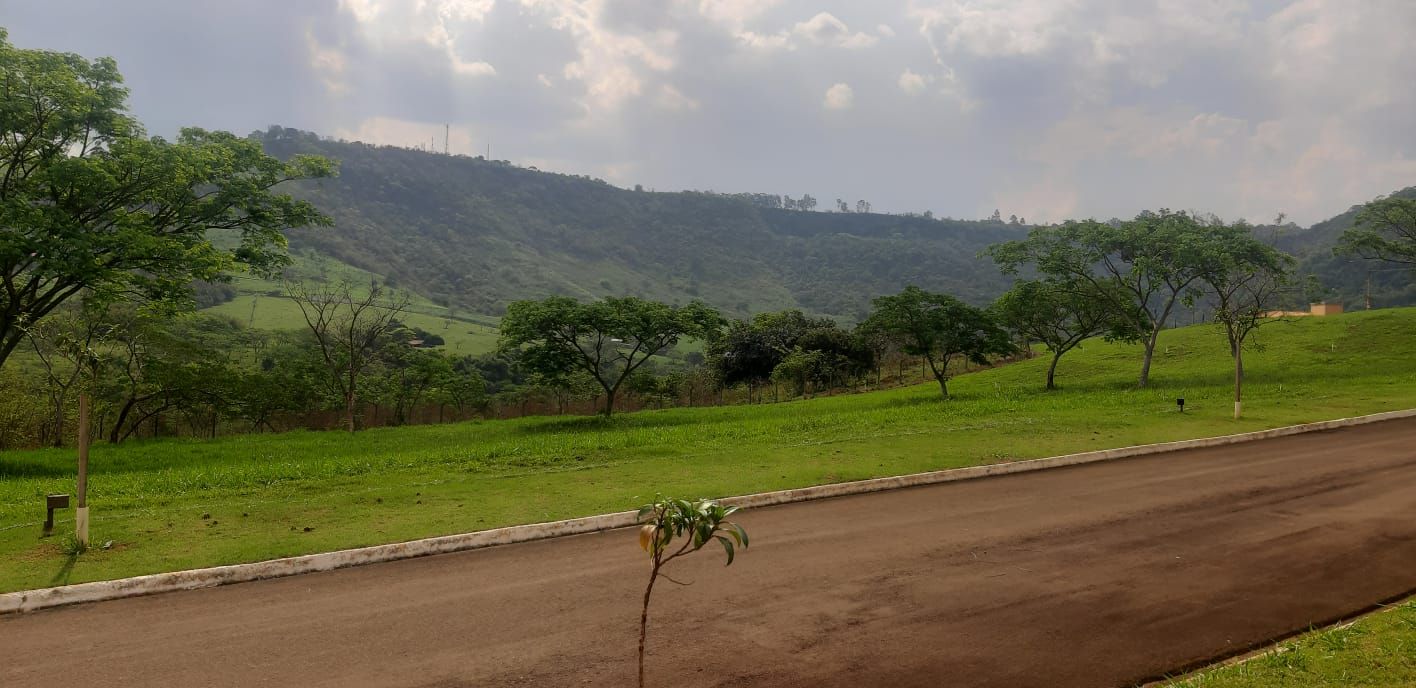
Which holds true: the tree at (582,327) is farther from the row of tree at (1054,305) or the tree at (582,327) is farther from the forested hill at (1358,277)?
the forested hill at (1358,277)

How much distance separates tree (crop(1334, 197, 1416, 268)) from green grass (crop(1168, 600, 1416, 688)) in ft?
159

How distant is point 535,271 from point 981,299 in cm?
10519

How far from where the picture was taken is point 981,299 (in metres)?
170

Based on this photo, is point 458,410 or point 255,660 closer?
point 255,660

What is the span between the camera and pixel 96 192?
2102cm

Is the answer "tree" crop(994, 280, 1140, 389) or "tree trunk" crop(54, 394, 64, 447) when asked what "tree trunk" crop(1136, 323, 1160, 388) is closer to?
"tree" crop(994, 280, 1140, 389)

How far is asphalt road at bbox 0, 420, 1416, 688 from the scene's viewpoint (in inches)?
274

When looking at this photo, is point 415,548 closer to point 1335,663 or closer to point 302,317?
point 1335,663

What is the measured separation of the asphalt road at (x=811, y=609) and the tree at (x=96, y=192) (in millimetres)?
15532

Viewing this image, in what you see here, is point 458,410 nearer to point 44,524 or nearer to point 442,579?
point 44,524

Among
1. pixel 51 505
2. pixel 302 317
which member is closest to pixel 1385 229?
pixel 51 505

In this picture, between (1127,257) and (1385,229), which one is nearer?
(1127,257)

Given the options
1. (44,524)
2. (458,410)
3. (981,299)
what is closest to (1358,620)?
(44,524)

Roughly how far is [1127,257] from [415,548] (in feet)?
127
